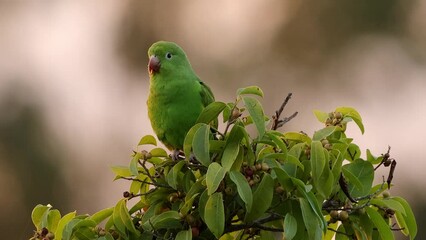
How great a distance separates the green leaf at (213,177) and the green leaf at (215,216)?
6cm

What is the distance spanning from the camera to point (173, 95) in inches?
193

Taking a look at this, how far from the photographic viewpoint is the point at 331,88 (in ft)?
45.4

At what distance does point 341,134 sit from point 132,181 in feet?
2.50

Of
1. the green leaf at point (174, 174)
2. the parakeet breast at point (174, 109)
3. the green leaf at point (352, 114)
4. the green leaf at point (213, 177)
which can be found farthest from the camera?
the parakeet breast at point (174, 109)

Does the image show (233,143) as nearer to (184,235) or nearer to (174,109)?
(184,235)

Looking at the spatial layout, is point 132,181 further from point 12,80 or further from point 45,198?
point 12,80

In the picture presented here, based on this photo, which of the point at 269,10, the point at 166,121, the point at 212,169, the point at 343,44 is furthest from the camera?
the point at 269,10

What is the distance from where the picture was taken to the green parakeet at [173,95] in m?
4.80

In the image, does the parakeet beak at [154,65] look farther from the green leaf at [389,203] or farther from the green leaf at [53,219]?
the green leaf at [389,203]

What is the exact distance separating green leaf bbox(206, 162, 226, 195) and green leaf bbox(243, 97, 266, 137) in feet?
0.64

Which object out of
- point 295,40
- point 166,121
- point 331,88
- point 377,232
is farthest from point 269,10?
point 377,232

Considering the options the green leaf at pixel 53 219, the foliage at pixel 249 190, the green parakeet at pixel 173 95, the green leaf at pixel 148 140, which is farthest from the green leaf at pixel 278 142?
the green parakeet at pixel 173 95

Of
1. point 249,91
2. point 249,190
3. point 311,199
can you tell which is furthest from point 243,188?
point 249,91

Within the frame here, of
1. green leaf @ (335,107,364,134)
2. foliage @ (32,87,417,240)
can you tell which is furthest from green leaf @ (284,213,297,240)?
green leaf @ (335,107,364,134)
